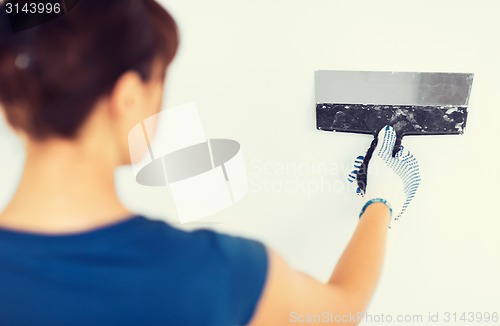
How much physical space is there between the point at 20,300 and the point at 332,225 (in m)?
0.57

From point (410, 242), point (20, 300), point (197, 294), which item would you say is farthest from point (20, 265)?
point (410, 242)

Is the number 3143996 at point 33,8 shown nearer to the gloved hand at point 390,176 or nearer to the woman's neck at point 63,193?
the woman's neck at point 63,193

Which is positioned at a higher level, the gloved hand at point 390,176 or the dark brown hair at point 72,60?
the dark brown hair at point 72,60

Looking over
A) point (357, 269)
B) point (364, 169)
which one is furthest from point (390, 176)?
point (357, 269)

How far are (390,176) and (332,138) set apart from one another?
0.13 meters

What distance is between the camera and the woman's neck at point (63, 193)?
0.49 metres

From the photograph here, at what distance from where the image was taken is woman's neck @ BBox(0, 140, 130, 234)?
491 millimetres

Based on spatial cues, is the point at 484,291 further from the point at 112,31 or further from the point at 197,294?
the point at 112,31

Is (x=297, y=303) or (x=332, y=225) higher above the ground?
(x=297, y=303)

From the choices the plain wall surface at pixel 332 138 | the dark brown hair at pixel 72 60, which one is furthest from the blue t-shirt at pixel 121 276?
the plain wall surface at pixel 332 138

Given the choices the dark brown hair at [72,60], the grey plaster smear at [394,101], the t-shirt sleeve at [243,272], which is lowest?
the t-shirt sleeve at [243,272]

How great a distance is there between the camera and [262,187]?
0.90 meters

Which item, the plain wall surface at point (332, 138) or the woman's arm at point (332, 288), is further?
the plain wall surface at point (332, 138)

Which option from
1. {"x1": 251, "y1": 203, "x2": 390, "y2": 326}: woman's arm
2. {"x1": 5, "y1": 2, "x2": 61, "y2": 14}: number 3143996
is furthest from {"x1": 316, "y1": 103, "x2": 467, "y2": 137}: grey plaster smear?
{"x1": 5, "y1": 2, "x2": 61, "y2": 14}: number 3143996
